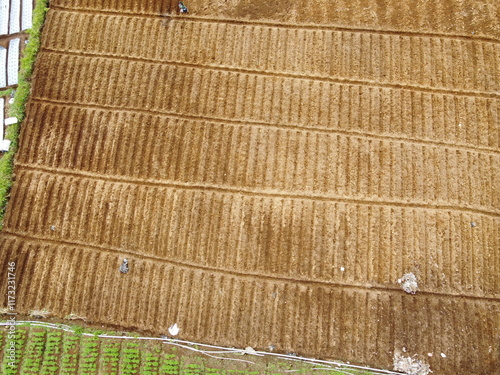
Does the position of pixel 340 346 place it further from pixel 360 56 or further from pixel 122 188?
pixel 360 56

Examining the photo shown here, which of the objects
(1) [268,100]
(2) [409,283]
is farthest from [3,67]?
(2) [409,283]

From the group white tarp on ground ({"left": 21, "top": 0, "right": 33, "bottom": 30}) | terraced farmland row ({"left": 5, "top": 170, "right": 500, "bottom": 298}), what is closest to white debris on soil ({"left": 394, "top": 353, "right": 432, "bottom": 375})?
terraced farmland row ({"left": 5, "top": 170, "right": 500, "bottom": 298})

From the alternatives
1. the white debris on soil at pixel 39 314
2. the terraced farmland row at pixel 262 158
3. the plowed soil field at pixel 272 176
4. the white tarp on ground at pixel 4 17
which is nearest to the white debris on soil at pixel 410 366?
Result: the plowed soil field at pixel 272 176

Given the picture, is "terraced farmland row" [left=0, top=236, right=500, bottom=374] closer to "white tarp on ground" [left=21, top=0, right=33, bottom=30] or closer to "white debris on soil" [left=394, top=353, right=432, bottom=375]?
"white debris on soil" [left=394, top=353, right=432, bottom=375]

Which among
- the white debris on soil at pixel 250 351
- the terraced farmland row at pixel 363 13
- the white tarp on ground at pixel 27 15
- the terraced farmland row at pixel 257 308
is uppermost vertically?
the terraced farmland row at pixel 363 13

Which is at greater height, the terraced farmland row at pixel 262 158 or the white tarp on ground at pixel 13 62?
the white tarp on ground at pixel 13 62

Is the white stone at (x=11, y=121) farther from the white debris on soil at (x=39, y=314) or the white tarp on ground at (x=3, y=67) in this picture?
the white debris on soil at (x=39, y=314)

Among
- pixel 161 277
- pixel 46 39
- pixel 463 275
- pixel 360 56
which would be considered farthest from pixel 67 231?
pixel 463 275

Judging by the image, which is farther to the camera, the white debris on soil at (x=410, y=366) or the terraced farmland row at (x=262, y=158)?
the terraced farmland row at (x=262, y=158)
